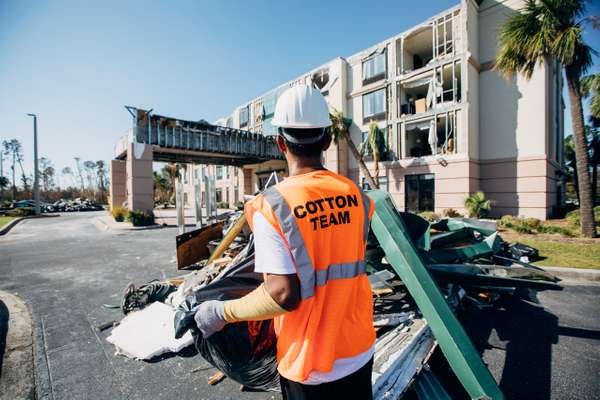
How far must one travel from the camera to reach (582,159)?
9.34 meters

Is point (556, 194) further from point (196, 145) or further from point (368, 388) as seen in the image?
point (196, 145)

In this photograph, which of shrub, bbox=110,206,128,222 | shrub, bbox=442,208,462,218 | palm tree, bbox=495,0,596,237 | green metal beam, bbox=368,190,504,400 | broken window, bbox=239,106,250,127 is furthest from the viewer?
broken window, bbox=239,106,250,127

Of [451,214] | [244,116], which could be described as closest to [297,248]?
[451,214]

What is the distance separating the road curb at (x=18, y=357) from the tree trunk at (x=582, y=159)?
560 inches

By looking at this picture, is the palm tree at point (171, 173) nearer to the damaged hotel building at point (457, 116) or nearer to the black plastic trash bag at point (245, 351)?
the damaged hotel building at point (457, 116)

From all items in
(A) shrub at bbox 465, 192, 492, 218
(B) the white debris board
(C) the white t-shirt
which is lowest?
(B) the white debris board

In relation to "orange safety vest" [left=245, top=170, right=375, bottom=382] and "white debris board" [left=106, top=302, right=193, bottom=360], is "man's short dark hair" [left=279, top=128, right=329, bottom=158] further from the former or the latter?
"white debris board" [left=106, top=302, right=193, bottom=360]

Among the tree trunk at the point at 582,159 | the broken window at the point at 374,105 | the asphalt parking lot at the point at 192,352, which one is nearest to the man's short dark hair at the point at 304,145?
the asphalt parking lot at the point at 192,352

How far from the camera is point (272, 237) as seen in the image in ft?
3.37

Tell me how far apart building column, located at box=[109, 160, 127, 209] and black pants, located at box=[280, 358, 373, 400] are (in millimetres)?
25982

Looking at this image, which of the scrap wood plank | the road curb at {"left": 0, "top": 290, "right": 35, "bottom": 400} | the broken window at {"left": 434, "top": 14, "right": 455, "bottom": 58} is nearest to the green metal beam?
the road curb at {"left": 0, "top": 290, "right": 35, "bottom": 400}

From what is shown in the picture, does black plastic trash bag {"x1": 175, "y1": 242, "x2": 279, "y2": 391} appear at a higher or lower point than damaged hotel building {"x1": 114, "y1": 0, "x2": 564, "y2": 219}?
lower

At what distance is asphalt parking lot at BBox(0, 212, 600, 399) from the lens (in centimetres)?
245

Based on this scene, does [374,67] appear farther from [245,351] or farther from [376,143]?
[245,351]
